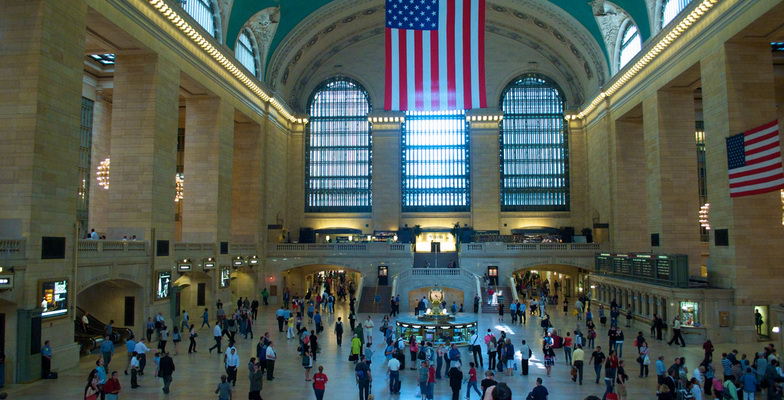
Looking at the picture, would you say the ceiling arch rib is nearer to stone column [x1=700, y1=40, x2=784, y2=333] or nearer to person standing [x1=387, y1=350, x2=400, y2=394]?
stone column [x1=700, y1=40, x2=784, y2=333]

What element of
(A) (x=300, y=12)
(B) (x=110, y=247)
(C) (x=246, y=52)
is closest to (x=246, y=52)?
(C) (x=246, y=52)

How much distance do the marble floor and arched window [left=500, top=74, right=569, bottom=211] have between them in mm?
24743

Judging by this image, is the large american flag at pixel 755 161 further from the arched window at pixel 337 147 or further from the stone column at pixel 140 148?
the arched window at pixel 337 147

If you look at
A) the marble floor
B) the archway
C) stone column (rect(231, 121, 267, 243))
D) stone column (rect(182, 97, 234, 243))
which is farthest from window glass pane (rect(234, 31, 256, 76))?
the archway

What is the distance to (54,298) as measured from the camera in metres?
16.7

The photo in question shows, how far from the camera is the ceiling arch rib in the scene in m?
38.6

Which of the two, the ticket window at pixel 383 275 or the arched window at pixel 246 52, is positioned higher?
the arched window at pixel 246 52

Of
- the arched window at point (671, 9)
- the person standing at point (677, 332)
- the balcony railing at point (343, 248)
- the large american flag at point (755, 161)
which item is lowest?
the person standing at point (677, 332)

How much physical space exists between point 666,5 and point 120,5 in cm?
2412

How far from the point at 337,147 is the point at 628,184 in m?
22.0

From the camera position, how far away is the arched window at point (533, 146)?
150 feet

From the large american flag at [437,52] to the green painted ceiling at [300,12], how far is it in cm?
1378

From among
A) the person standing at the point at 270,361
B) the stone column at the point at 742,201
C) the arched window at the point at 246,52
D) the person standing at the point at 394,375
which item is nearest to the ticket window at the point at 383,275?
the arched window at the point at 246,52

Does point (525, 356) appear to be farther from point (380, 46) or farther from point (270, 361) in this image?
point (380, 46)
